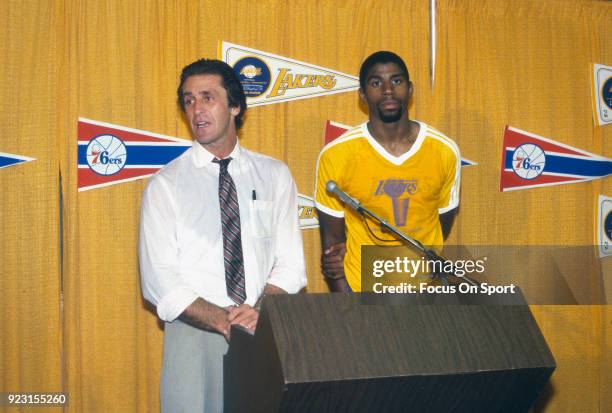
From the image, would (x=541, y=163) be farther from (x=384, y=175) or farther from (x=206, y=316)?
(x=206, y=316)

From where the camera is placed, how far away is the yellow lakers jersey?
3.29 metres

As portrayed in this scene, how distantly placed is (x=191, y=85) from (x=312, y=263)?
1.51 m

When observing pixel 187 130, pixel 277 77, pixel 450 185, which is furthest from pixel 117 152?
pixel 450 185

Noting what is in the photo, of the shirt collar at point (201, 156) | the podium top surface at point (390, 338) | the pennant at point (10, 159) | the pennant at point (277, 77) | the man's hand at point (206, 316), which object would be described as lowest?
the man's hand at point (206, 316)

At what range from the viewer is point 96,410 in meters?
3.79

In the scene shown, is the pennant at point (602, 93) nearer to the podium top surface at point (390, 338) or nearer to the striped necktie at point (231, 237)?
the striped necktie at point (231, 237)

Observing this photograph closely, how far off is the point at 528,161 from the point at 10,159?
304 cm

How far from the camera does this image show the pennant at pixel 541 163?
4.44m

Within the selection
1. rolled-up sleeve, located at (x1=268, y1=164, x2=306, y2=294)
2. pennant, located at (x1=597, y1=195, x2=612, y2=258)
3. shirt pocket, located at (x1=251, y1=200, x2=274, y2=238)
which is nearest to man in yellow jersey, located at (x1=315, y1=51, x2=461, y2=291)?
rolled-up sleeve, located at (x1=268, y1=164, x2=306, y2=294)

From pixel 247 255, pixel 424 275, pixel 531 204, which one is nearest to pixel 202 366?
pixel 247 255

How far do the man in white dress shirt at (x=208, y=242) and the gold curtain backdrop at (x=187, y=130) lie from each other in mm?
962

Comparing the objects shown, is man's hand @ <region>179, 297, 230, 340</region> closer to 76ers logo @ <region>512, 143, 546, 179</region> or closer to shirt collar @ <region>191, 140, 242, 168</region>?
shirt collar @ <region>191, 140, 242, 168</region>

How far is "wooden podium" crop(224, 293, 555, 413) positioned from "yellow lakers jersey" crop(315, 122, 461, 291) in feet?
4.80

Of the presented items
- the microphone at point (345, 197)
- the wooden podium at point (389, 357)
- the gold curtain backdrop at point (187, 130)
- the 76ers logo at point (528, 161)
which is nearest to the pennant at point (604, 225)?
the gold curtain backdrop at point (187, 130)
